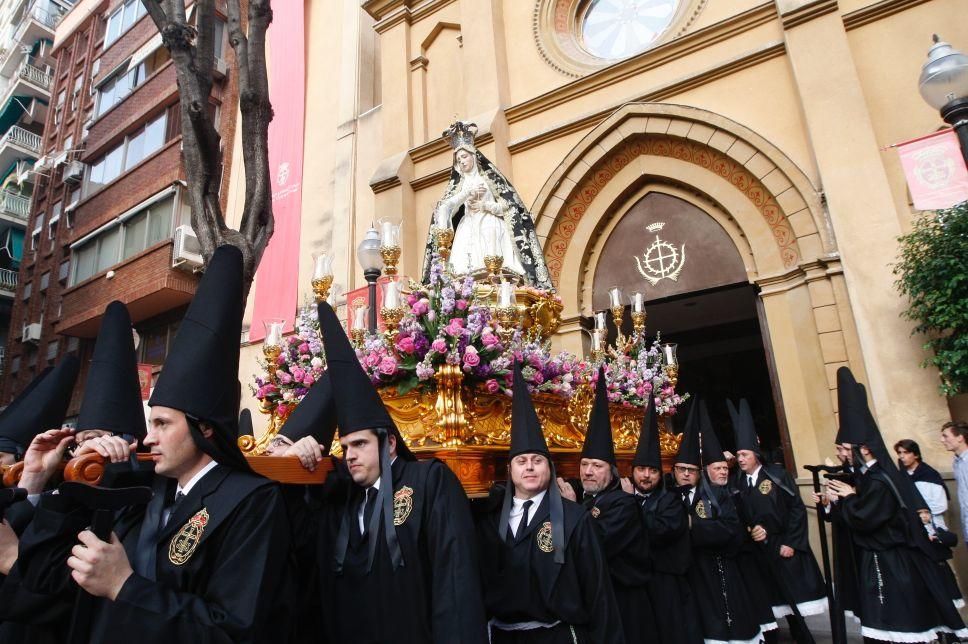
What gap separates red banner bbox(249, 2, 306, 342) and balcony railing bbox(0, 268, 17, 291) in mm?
14864

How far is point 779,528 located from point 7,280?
28.1 metres

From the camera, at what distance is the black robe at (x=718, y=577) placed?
504 centimetres

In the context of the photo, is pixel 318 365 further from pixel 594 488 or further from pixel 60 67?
pixel 60 67

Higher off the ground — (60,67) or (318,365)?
(60,67)

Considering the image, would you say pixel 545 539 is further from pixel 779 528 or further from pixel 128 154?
pixel 128 154

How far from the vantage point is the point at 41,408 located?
302cm

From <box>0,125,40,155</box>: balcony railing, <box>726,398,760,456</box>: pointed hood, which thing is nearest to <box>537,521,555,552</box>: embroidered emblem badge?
<box>726,398,760,456</box>: pointed hood

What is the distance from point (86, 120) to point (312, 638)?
24.4 metres

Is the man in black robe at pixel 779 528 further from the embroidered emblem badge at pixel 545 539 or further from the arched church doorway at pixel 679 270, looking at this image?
the embroidered emblem badge at pixel 545 539

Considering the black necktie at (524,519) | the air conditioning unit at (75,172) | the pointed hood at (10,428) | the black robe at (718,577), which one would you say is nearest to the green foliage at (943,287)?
the black robe at (718,577)

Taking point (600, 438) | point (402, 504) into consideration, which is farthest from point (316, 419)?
point (600, 438)

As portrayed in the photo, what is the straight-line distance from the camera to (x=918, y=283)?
6301mm

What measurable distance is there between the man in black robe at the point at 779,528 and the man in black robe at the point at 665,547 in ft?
5.89

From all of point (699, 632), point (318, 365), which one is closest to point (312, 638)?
point (318, 365)
